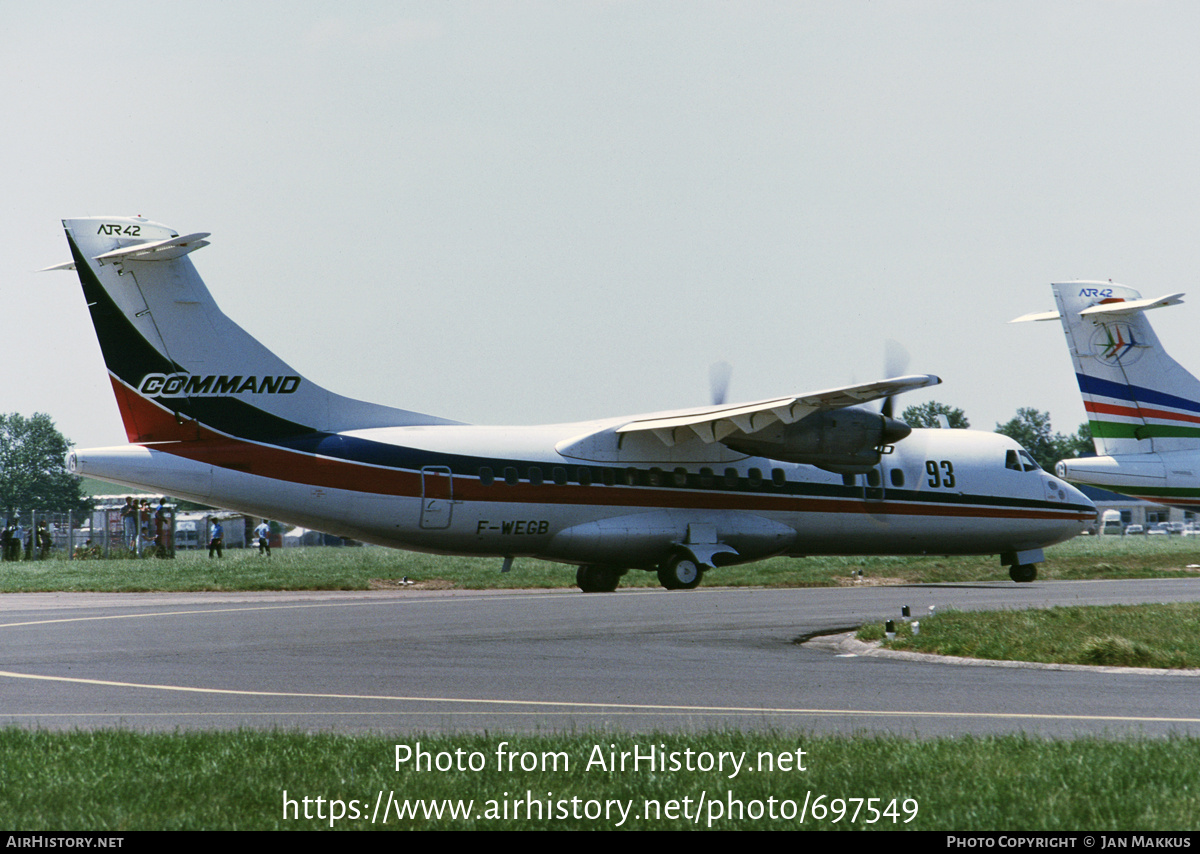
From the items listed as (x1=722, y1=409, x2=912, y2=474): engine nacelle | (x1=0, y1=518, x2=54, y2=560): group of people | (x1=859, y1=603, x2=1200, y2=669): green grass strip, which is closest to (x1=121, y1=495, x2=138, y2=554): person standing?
(x1=0, y1=518, x2=54, y2=560): group of people

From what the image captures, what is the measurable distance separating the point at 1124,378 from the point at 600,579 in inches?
567

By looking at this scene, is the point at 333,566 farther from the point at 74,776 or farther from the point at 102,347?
the point at 74,776

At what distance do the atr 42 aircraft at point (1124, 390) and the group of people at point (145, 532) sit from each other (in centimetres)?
3135

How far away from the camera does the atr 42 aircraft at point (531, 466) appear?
24062 mm

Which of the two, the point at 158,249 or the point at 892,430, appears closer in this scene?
the point at 158,249

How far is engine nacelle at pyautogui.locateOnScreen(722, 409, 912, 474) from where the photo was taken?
2727cm

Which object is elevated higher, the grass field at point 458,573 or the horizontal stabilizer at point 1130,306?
the horizontal stabilizer at point 1130,306

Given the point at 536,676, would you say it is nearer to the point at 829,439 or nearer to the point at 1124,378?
the point at 829,439

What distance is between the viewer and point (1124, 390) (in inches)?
1227

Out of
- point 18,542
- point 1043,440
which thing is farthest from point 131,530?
point 1043,440

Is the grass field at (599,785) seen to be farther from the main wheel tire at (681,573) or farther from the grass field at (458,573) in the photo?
the grass field at (458,573)

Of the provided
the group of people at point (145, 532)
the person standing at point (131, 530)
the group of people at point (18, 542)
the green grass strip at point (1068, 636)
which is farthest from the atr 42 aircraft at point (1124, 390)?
the group of people at point (18, 542)
